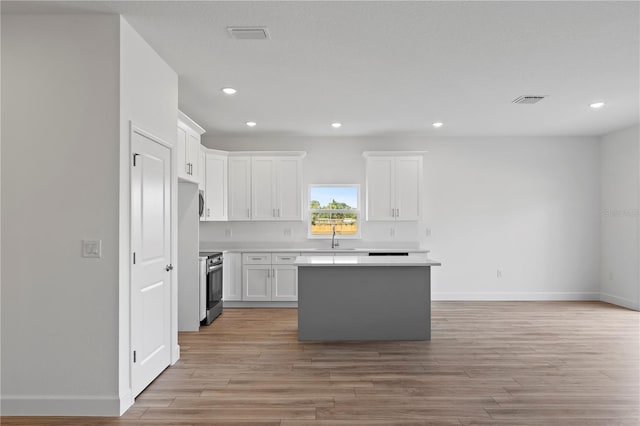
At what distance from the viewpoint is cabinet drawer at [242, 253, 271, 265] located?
6.86 m

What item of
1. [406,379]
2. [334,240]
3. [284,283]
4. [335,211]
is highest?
[335,211]

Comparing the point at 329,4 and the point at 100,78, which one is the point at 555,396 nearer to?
the point at 329,4

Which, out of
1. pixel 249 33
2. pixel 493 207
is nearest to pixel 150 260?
Result: pixel 249 33

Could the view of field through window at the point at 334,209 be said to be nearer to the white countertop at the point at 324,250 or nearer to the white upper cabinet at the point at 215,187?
the white countertop at the point at 324,250

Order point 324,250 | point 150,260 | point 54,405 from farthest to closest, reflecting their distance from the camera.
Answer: point 324,250
point 150,260
point 54,405

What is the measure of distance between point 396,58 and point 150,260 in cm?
271

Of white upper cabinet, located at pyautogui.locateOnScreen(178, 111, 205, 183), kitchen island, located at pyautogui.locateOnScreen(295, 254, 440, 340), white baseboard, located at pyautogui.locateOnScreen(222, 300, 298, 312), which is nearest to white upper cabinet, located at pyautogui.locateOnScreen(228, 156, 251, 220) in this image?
white baseboard, located at pyautogui.locateOnScreen(222, 300, 298, 312)

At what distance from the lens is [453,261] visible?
7613 millimetres

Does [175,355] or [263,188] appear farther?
[263,188]

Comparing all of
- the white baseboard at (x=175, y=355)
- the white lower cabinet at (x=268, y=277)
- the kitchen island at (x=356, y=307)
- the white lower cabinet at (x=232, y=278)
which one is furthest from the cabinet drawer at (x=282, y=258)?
the white baseboard at (x=175, y=355)

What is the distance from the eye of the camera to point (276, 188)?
23.8 ft

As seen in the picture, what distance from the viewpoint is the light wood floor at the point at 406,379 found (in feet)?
10.1

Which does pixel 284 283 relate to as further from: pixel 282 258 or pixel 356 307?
pixel 356 307

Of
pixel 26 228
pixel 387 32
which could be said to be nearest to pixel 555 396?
pixel 387 32
